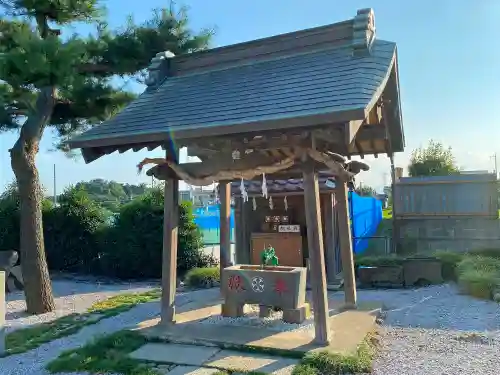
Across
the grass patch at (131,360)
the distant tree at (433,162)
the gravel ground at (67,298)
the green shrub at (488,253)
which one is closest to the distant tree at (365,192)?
the distant tree at (433,162)

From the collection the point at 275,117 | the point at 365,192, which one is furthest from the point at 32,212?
the point at 365,192

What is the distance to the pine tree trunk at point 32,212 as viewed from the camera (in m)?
7.36

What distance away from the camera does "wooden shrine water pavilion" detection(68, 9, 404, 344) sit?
4332mm

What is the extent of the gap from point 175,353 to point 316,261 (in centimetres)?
181

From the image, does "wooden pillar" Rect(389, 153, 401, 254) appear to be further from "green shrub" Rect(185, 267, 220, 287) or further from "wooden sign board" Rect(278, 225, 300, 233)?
"green shrub" Rect(185, 267, 220, 287)

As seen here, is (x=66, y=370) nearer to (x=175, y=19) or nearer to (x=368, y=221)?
(x=175, y=19)

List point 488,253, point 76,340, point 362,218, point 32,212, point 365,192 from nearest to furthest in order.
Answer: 1. point 76,340
2. point 32,212
3. point 488,253
4. point 362,218
5. point 365,192

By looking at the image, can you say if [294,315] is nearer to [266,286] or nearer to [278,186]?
[266,286]

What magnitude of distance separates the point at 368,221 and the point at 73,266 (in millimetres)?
8679

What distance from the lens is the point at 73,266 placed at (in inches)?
473

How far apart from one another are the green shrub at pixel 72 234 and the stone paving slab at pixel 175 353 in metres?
7.69

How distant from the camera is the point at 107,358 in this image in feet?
15.0

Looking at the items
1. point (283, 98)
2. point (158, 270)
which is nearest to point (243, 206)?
point (158, 270)

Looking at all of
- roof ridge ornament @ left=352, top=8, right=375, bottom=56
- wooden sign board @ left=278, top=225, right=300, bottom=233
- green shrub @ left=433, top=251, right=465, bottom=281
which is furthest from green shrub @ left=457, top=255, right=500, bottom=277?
roof ridge ornament @ left=352, top=8, right=375, bottom=56
